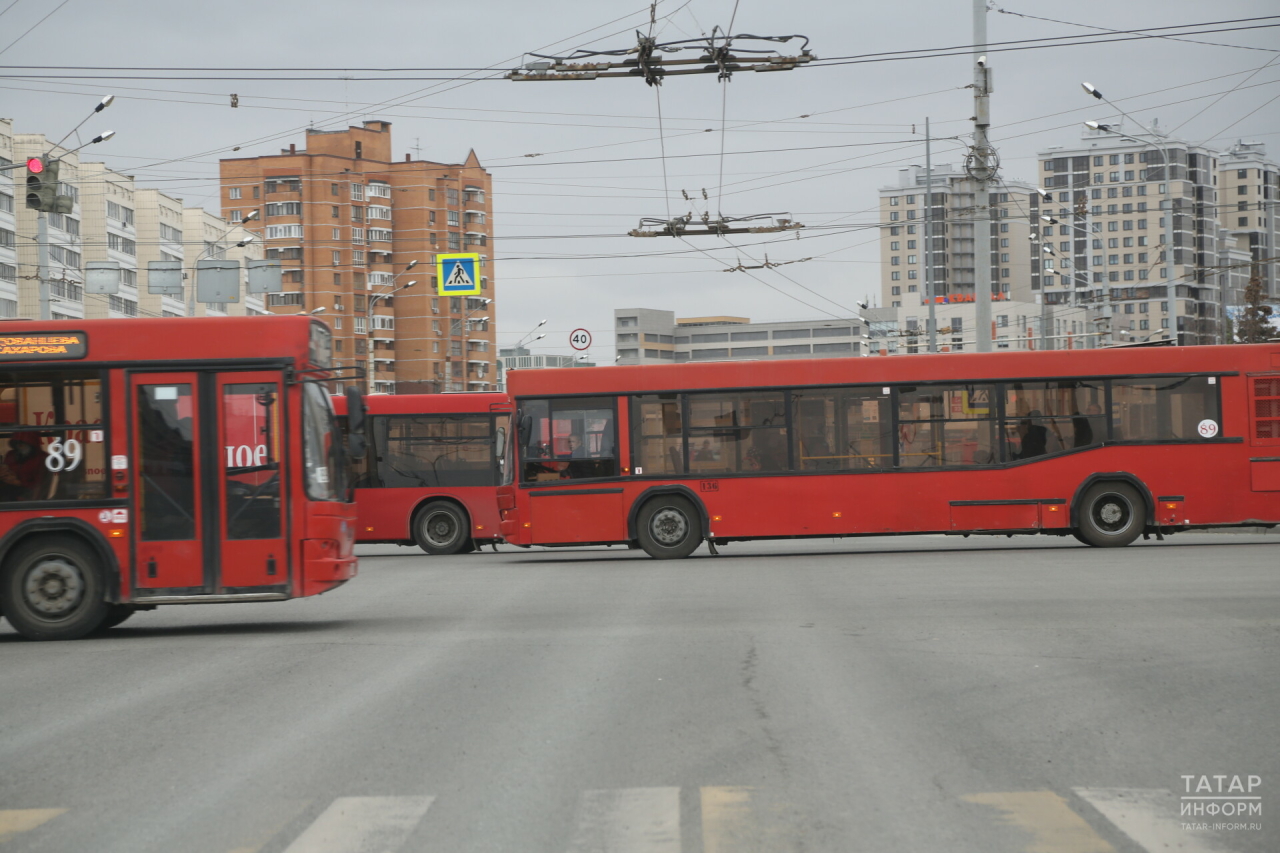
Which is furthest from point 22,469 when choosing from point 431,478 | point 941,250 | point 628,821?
point 941,250

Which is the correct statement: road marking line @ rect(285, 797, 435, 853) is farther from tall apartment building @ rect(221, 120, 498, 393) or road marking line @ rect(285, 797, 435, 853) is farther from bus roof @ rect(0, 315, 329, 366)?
tall apartment building @ rect(221, 120, 498, 393)

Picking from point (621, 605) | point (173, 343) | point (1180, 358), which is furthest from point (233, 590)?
point (1180, 358)

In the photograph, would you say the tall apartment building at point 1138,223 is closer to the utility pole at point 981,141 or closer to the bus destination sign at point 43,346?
the utility pole at point 981,141

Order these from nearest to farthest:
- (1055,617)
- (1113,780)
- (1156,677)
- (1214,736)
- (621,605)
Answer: (1113,780) → (1214,736) → (1156,677) → (1055,617) → (621,605)

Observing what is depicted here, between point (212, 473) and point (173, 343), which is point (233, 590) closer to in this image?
point (212, 473)

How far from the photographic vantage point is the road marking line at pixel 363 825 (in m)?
5.16

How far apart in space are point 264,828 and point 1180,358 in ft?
60.3

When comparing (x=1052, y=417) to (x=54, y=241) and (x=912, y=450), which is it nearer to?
(x=912, y=450)

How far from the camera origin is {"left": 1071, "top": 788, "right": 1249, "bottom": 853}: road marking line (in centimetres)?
510

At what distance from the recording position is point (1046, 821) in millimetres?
5445

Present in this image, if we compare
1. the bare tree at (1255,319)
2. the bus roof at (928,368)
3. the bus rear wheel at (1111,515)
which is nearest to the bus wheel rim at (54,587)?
the bus roof at (928,368)

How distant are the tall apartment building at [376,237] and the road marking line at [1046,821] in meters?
100

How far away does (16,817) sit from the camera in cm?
579

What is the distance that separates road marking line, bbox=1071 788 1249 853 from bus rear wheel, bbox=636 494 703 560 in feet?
48.9
